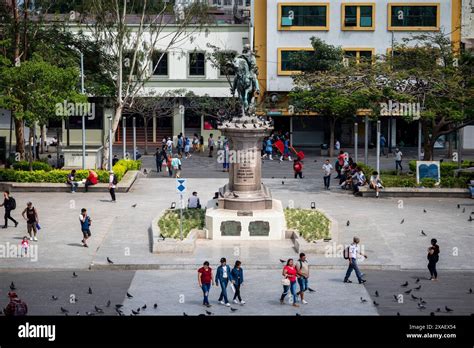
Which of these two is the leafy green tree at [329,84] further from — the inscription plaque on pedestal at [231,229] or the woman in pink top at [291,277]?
the woman in pink top at [291,277]

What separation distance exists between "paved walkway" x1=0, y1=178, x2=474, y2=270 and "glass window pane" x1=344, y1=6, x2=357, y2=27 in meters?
22.3

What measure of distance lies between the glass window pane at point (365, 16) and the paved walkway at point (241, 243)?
22.5 metres

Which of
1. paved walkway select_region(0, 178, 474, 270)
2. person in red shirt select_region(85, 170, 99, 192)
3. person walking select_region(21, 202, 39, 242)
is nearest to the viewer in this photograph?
paved walkway select_region(0, 178, 474, 270)

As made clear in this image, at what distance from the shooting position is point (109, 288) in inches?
1059

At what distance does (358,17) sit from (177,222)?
118ft

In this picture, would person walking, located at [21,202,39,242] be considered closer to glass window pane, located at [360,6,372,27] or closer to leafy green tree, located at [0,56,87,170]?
leafy green tree, located at [0,56,87,170]

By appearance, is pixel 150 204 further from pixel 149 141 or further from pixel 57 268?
pixel 149 141

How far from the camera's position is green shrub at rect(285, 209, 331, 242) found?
32.2 meters

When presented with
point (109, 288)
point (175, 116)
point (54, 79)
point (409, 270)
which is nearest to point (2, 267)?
point (109, 288)

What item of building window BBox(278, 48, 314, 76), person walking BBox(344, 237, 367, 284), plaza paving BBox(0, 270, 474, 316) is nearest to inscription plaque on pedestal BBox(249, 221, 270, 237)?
plaza paving BBox(0, 270, 474, 316)

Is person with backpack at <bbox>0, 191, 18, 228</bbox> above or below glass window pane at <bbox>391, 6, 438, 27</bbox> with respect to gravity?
below

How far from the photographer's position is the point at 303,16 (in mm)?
66312

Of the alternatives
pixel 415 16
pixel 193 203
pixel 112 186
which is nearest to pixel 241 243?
pixel 193 203

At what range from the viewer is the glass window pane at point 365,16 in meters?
66.2
